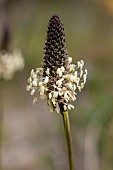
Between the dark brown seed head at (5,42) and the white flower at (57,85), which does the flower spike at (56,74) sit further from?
the dark brown seed head at (5,42)

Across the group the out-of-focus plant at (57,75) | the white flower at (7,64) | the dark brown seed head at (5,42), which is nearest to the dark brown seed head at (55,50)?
the out-of-focus plant at (57,75)

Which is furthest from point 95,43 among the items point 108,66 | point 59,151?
point 59,151

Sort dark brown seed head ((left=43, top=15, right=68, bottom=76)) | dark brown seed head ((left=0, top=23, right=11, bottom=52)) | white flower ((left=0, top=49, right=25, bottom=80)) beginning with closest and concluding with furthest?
dark brown seed head ((left=43, top=15, right=68, bottom=76)), white flower ((left=0, top=49, right=25, bottom=80)), dark brown seed head ((left=0, top=23, right=11, bottom=52))

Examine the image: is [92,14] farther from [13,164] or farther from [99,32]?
[13,164]

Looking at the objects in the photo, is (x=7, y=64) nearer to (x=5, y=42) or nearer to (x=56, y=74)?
(x=5, y=42)

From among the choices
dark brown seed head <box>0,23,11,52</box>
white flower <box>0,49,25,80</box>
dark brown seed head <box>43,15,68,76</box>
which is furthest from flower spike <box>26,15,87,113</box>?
dark brown seed head <box>0,23,11,52</box>

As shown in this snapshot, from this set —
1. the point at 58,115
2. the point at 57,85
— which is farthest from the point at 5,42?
the point at 57,85

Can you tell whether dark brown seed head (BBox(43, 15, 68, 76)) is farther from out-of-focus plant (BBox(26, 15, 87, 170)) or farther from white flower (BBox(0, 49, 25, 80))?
white flower (BBox(0, 49, 25, 80))

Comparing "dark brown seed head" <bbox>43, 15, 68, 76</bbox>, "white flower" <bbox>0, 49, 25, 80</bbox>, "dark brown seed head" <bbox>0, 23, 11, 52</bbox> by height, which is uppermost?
"dark brown seed head" <bbox>0, 23, 11, 52</bbox>
